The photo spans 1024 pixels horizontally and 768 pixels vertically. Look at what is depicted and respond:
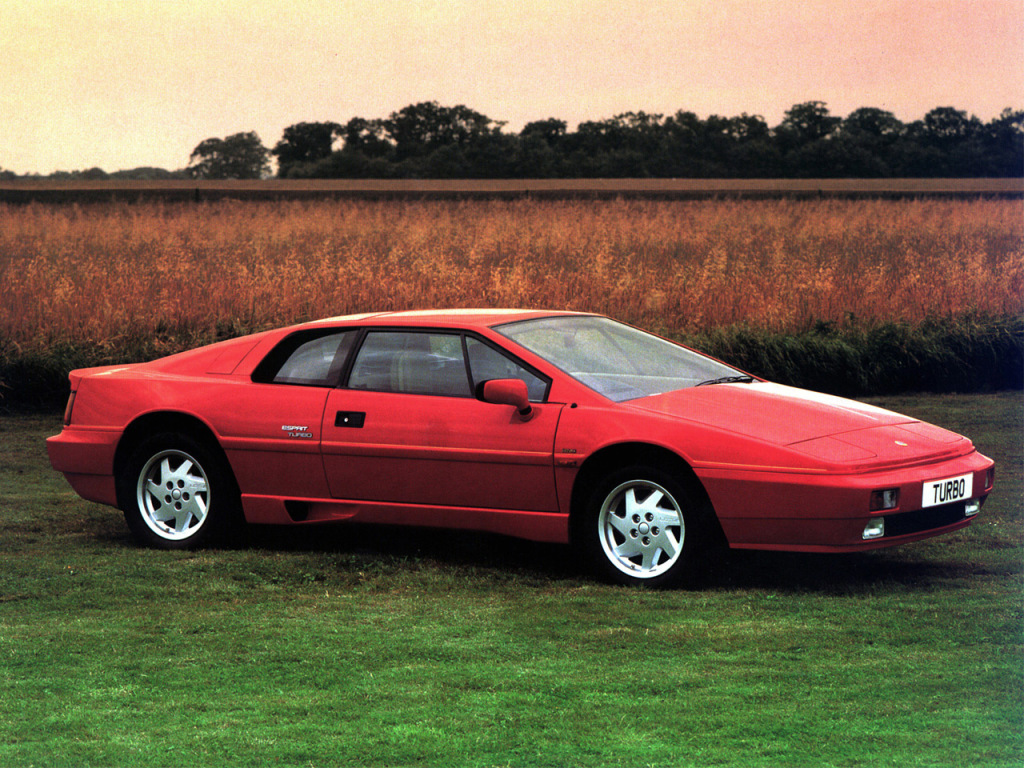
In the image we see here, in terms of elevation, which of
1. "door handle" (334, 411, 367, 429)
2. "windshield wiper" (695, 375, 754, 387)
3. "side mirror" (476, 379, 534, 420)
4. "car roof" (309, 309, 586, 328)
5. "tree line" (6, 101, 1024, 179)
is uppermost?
"tree line" (6, 101, 1024, 179)

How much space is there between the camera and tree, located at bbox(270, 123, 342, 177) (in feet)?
194

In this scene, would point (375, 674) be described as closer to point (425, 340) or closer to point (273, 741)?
point (273, 741)

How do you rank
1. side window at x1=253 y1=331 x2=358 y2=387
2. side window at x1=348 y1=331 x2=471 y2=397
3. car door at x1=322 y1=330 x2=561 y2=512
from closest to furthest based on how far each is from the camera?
car door at x1=322 y1=330 x2=561 y2=512
side window at x1=348 y1=331 x2=471 y2=397
side window at x1=253 y1=331 x2=358 y2=387

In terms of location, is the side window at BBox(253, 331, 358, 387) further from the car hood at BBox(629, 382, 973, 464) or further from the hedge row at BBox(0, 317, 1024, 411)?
the hedge row at BBox(0, 317, 1024, 411)

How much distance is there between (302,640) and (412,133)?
52.0 m

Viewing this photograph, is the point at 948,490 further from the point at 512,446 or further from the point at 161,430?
the point at 161,430

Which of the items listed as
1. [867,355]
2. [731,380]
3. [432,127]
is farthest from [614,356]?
[432,127]

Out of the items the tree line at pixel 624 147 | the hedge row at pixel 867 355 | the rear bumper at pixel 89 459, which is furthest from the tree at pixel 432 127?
the rear bumper at pixel 89 459

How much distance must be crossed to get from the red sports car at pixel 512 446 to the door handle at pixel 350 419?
11mm

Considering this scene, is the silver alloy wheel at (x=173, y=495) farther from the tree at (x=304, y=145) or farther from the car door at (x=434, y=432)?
the tree at (x=304, y=145)

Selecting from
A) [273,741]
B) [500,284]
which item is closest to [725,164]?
[500,284]

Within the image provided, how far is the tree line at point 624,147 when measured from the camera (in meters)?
53.4

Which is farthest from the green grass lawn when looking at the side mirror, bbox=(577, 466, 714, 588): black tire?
the side mirror

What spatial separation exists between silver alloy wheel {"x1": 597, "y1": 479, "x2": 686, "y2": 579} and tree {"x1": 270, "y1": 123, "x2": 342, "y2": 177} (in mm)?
54152
